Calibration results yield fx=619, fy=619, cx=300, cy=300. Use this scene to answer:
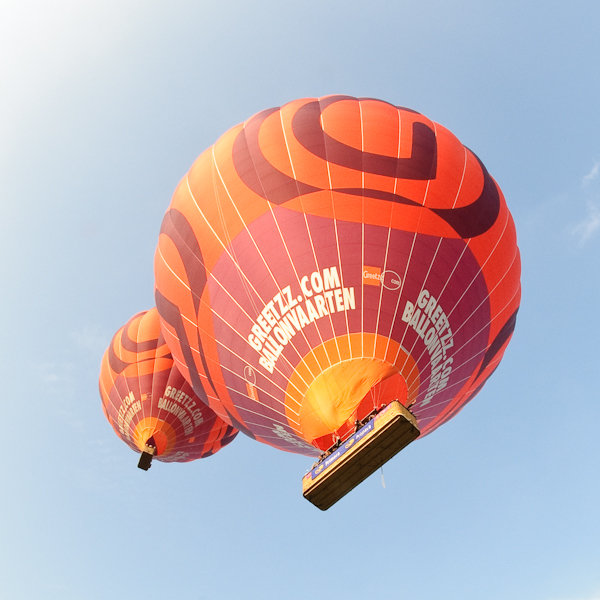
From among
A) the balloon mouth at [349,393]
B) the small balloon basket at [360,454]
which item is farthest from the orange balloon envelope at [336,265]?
the small balloon basket at [360,454]

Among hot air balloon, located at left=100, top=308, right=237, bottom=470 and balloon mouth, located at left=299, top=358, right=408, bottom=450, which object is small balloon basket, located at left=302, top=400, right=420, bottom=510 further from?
hot air balloon, located at left=100, top=308, right=237, bottom=470

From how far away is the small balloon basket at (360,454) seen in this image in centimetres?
822

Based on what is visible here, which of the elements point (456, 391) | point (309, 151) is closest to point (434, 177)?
point (309, 151)

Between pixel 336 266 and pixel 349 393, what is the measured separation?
1953mm

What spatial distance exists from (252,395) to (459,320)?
3701mm

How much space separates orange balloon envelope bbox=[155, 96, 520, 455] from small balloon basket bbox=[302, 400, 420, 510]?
0.61m

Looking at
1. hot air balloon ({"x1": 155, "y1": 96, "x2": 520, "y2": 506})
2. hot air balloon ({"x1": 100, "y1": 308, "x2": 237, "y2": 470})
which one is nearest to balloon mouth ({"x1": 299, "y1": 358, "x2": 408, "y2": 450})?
hot air balloon ({"x1": 155, "y1": 96, "x2": 520, "y2": 506})

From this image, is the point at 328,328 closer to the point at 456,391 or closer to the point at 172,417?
the point at 456,391

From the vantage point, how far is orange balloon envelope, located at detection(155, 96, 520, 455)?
9.46m

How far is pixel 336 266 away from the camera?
9578 mm

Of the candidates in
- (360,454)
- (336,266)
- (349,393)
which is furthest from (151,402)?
(360,454)

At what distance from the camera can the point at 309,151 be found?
33.5ft

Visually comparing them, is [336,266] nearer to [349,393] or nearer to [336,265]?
[336,265]

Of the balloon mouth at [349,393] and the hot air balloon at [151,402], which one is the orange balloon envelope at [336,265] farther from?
the hot air balloon at [151,402]
